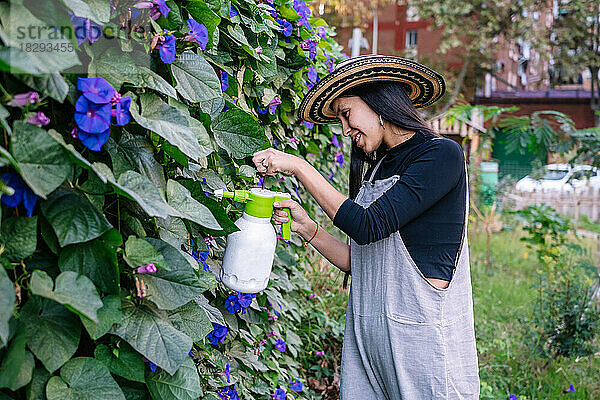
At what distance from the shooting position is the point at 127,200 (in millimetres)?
1054

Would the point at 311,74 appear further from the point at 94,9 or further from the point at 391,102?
the point at 94,9

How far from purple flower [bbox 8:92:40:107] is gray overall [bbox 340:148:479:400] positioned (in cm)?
113

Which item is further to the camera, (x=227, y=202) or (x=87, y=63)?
(x=227, y=202)

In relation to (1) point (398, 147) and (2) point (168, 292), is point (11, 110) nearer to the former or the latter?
(2) point (168, 292)

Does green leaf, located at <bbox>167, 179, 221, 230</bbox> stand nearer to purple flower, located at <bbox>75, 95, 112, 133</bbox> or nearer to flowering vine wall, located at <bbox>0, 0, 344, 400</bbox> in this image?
flowering vine wall, located at <bbox>0, 0, 344, 400</bbox>

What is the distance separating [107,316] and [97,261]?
9 cm

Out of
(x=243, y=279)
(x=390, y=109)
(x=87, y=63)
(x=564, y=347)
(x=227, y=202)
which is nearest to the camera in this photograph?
(x=87, y=63)

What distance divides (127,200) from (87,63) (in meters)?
0.24

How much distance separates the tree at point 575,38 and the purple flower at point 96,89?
17.2m

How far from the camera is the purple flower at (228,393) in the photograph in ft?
5.39

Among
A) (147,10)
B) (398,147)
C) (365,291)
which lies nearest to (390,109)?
(398,147)

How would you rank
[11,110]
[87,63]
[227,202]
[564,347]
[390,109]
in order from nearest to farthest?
1. [11,110]
2. [87,63]
3. [227,202]
4. [390,109]
5. [564,347]

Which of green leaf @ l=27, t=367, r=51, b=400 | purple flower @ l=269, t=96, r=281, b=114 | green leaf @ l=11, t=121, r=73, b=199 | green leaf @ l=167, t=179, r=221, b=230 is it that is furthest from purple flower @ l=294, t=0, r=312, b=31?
green leaf @ l=27, t=367, r=51, b=400

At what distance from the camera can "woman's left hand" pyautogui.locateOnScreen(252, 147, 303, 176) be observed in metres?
1.55
